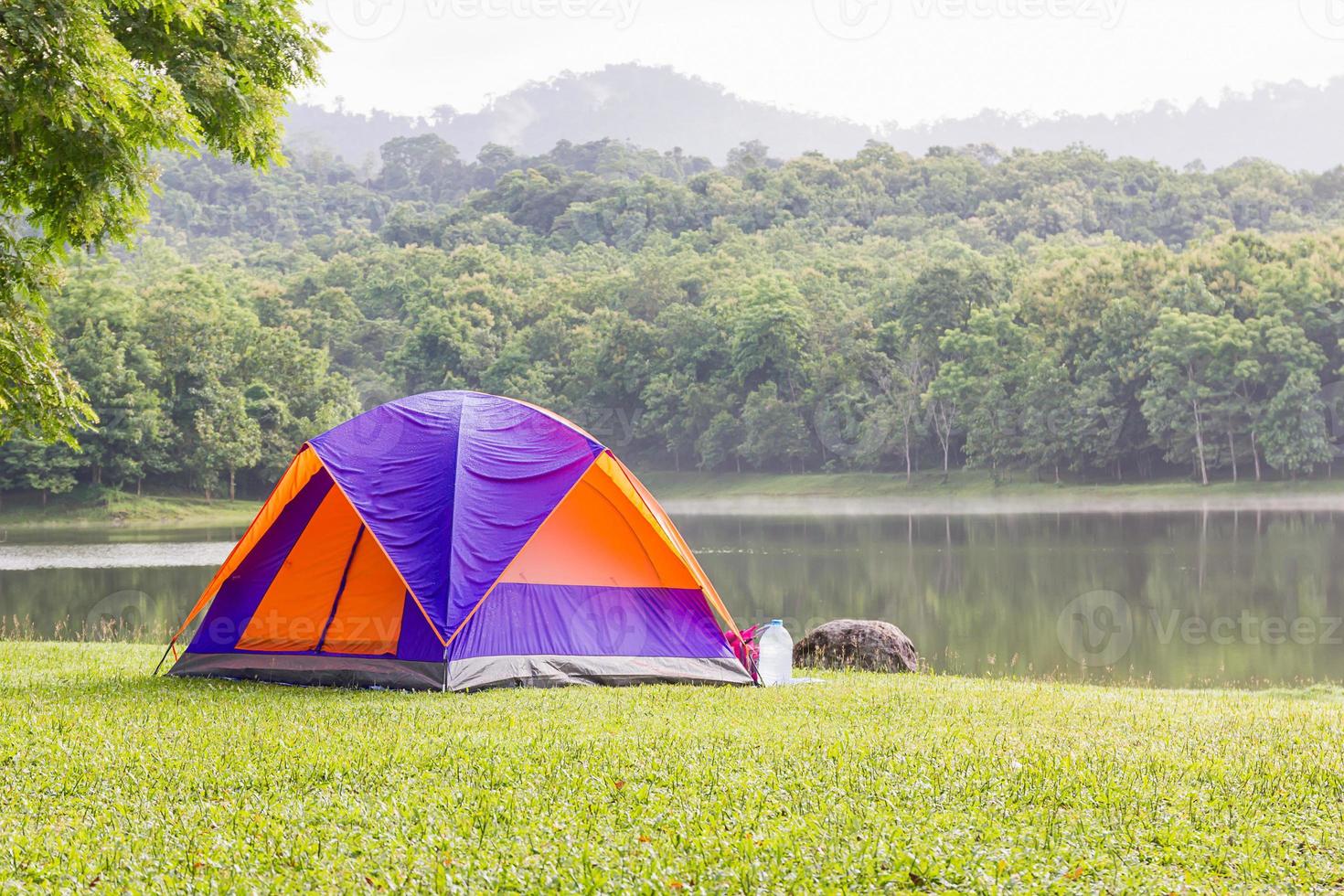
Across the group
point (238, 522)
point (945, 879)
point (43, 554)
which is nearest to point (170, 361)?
point (238, 522)

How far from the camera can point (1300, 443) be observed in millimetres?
45656

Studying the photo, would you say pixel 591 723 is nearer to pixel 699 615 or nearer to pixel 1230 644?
pixel 699 615

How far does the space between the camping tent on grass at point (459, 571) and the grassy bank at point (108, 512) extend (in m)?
38.7

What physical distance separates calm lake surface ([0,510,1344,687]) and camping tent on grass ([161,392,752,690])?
5.57m

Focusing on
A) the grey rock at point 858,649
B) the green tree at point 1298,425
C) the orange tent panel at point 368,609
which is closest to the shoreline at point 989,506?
the green tree at point 1298,425

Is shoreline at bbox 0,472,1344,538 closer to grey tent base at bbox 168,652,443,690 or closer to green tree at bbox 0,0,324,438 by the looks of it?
grey tent base at bbox 168,652,443,690

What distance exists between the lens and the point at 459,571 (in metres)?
9.20

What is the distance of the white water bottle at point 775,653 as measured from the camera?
33.7 feet

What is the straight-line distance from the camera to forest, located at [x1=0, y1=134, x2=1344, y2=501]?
47969 mm

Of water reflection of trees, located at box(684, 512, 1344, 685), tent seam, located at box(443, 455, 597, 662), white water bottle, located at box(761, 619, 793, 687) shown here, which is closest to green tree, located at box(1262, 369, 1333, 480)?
water reflection of trees, located at box(684, 512, 1344, 685)

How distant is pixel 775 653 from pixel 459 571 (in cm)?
286

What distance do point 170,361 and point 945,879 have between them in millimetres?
52328

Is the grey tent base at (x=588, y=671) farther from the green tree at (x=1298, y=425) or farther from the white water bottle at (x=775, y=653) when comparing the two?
the green tree at (x=1298, y=425)

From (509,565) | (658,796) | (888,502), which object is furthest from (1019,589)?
(888,502)
